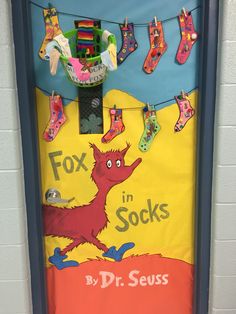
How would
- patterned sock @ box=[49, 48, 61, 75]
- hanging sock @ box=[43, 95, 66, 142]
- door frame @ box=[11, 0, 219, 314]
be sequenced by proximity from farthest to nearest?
hanging sock @ box=[43, 95, 66, 142]
door frame @ box=[11, 0, 219, 314]
patterned sock @ box=[49, 48, 61, 75]

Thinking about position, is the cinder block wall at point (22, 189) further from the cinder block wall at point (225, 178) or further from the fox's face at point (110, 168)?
the fox's face at point (110, 168)

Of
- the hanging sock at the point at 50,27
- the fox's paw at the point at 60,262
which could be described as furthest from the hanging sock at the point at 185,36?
the fox's paw at the point at 60,262

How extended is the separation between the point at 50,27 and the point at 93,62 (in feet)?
0.97

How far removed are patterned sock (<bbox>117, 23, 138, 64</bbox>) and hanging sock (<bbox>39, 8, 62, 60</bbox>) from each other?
0.28 m

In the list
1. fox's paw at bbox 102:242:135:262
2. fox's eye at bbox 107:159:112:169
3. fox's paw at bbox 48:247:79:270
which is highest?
fox's eye at bbox 107:159:112:169

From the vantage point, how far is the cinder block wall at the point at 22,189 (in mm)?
1540

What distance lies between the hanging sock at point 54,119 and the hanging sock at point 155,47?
1.39ft

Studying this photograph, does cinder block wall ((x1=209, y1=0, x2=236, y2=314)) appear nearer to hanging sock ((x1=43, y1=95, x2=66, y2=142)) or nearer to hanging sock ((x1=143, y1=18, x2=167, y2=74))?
hanging sock ((x1=143, y1=18, x2=167, y2=74))

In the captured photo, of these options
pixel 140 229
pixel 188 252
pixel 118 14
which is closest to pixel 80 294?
pixel 140 229

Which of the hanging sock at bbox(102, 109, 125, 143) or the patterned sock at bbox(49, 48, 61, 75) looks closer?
the patterned sock at bbox(49, 48, 61, 75)

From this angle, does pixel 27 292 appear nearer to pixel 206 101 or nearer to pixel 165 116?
pixel 165 116

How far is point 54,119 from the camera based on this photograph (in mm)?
1719

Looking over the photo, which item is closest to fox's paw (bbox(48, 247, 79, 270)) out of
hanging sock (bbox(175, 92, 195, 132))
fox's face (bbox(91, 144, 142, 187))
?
fox's face (bbox(91, 144, 142, 187))

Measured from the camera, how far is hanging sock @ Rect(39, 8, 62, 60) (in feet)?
5.34
